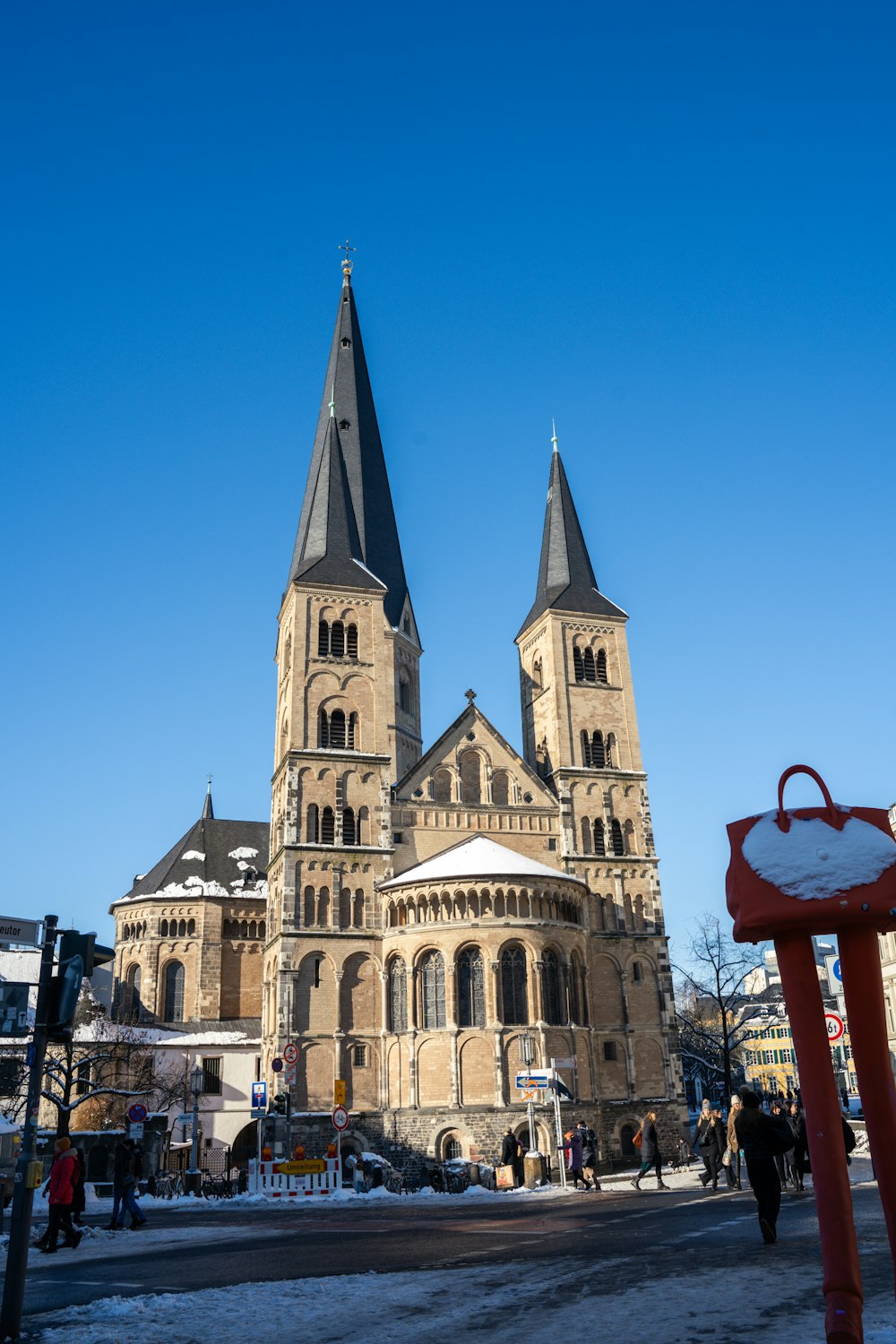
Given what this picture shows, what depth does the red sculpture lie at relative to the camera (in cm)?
531

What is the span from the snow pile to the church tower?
38924 mm

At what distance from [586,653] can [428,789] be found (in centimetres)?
1098

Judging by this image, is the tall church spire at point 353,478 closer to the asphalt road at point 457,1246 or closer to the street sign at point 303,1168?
the street sign at point 303,1168

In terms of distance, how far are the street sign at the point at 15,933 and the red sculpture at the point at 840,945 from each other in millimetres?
6696

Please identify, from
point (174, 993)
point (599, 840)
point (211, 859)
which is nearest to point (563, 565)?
point (599, 840)

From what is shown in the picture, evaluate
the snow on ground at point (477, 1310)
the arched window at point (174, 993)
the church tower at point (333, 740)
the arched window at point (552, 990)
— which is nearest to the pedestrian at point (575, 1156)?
the arched window at point (552, 990)

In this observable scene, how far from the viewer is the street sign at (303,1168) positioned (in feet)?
88.1

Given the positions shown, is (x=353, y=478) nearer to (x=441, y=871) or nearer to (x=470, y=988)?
(x=441, y=871)

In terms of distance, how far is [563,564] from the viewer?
55.4 meters

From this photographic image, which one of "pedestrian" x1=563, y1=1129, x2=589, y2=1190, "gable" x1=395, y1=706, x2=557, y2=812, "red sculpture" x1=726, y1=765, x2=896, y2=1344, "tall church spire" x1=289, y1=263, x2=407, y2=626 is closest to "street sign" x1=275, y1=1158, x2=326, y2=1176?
"pedestrian" x1=563, y1=1129, x2=589, y2=1190

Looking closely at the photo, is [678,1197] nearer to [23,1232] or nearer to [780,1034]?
[23,1232]

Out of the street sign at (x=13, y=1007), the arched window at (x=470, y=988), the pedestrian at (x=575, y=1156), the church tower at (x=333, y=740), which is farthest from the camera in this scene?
the church tower at (x=333, y=740)

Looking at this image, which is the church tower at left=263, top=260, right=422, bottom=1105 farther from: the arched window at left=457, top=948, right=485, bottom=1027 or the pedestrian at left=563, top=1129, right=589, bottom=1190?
the pedestrian at left=563, top=1129, right=589, bottom=1190

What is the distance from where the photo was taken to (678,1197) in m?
20.7
